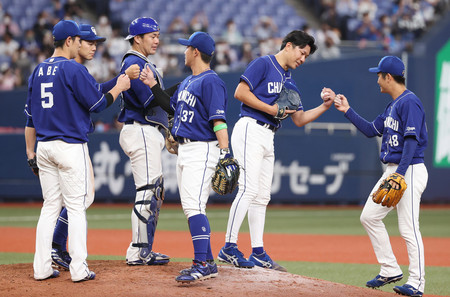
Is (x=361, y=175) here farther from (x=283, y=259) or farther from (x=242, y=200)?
(x=242, y=200)

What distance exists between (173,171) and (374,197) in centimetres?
1060

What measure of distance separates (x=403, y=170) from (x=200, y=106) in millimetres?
1815

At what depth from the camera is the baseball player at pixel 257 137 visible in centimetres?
665

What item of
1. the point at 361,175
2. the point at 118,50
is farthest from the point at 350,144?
the point at 118,50

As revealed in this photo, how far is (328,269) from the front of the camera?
8.18 m

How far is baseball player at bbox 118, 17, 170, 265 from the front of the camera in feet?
21.4

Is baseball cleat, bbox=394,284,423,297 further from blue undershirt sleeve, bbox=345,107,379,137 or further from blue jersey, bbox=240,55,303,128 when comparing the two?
blue jersey, bbox=240,55,303,128

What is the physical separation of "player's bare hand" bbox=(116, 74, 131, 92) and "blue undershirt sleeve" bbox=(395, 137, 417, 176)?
7.91 feet

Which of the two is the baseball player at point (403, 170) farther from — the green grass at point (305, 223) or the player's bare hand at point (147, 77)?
the player's bare hand at point (147, 77)

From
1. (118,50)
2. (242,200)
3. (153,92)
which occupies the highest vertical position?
(118,50)

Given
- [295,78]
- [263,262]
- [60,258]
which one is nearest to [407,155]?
[263,262]

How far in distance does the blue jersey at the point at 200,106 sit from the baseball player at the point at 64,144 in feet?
1.99

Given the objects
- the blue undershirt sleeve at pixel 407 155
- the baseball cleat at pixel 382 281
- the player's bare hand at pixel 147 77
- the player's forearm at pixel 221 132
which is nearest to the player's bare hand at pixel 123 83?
the player's bare hand at pixel 147 77

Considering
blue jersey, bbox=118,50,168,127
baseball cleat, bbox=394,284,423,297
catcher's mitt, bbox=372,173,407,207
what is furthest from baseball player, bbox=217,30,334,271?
baseball cleat, bbox=394,284,423,297
